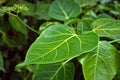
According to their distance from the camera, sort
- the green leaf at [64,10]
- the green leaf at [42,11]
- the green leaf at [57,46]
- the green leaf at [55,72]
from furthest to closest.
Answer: the green leaf at [42,11]
the green leaf at [64,10]
the green leaf at [55,72]
the green leaf at [57,46]

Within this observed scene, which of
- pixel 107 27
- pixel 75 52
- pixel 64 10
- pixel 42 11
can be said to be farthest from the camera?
pixel 42 11

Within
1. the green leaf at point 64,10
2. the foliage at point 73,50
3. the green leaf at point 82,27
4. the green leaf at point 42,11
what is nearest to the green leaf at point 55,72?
the foliage at point 73,50

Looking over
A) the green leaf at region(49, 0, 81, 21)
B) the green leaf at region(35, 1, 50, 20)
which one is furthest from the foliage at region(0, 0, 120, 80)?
the green leaf at region(35, 1, 50, 20)

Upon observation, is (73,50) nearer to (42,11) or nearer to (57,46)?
(57,46)

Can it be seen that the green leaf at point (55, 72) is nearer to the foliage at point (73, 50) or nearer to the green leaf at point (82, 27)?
the foliage at point (73, 50)

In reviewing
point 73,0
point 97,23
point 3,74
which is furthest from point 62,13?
point 3,74

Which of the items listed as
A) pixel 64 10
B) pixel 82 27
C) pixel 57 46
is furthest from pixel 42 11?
pixel 57 46
